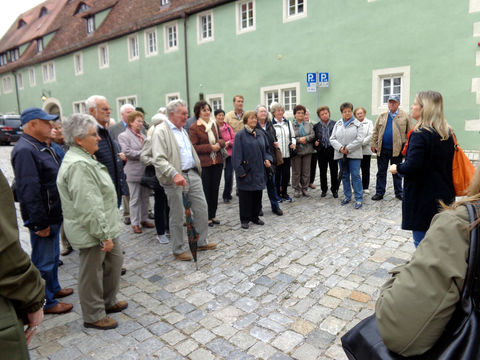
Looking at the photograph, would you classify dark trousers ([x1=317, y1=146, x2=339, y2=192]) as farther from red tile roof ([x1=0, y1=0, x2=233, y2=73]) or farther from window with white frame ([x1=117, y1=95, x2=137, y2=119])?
window with white frame ([x1=117, y1=95, x2=137, y2=119])

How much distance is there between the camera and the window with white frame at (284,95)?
14.7 meters

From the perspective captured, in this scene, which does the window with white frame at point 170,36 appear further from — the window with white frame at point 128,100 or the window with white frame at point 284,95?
the window with white frame at point 284,95

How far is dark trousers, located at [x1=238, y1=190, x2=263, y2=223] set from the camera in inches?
231

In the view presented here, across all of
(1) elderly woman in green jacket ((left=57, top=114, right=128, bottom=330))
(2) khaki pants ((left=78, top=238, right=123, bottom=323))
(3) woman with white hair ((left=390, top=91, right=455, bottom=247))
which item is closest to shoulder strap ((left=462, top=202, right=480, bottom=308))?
(3) woman with white hair ((left=390, top=91, right=455, bottom=247))

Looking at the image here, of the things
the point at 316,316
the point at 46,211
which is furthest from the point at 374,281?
the point at 46,211

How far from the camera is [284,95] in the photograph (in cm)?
1528

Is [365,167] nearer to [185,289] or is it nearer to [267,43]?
[185,289]

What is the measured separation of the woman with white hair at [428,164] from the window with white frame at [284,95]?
11.5 metres

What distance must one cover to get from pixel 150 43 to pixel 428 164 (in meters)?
19.8

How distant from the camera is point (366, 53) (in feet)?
41.0

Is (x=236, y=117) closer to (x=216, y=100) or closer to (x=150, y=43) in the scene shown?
(x=216, y=100)

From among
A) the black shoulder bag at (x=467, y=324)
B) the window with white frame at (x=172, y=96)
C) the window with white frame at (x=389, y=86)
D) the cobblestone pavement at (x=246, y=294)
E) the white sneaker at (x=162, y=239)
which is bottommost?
the cobblestone pavement at (x=246, y=294)

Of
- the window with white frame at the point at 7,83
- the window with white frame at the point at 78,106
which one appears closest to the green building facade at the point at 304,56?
the window with white frame at the point at 78,106

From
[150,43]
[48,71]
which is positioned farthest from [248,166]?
Answer: [48,71]
